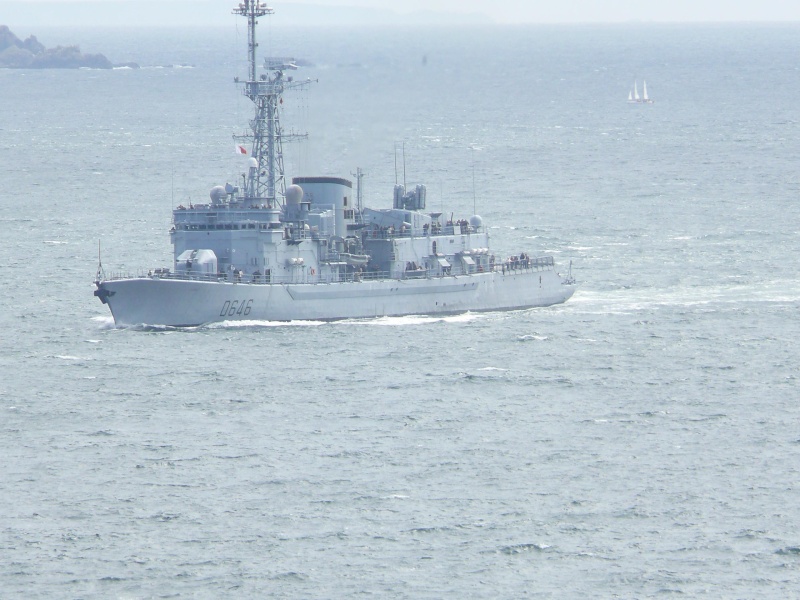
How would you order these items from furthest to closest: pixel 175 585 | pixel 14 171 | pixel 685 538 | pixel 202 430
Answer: pixel 14 171 < pixel 202 430 < pixel 685 538 < pixel 175 585

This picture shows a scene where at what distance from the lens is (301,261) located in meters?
92.1

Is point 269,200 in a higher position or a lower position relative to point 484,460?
higher

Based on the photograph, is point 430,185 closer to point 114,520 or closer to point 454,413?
point 454,413

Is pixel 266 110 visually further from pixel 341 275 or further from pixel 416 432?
pixel 416 432

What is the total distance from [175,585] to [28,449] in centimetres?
1559

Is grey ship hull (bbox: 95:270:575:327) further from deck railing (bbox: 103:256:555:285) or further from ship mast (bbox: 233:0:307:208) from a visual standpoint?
ship mast (bbox: 233:0:307:208)

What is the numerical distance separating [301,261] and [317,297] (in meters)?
2.64

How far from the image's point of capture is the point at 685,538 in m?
57.5

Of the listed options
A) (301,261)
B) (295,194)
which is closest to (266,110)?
(295,194)

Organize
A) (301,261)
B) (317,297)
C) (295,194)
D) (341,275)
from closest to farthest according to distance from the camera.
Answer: (317,297), (301,261), (341,275), (295,194)

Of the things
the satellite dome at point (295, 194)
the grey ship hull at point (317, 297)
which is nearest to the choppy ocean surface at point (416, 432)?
the grey ship hull at point (317, 297)

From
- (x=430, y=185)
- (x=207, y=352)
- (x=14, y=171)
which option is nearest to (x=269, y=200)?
(x=207, y=352)

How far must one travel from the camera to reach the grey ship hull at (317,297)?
87188 millimetres

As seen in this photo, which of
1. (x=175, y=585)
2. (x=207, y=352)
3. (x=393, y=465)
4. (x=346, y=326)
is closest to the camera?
(x=175, y=585)
